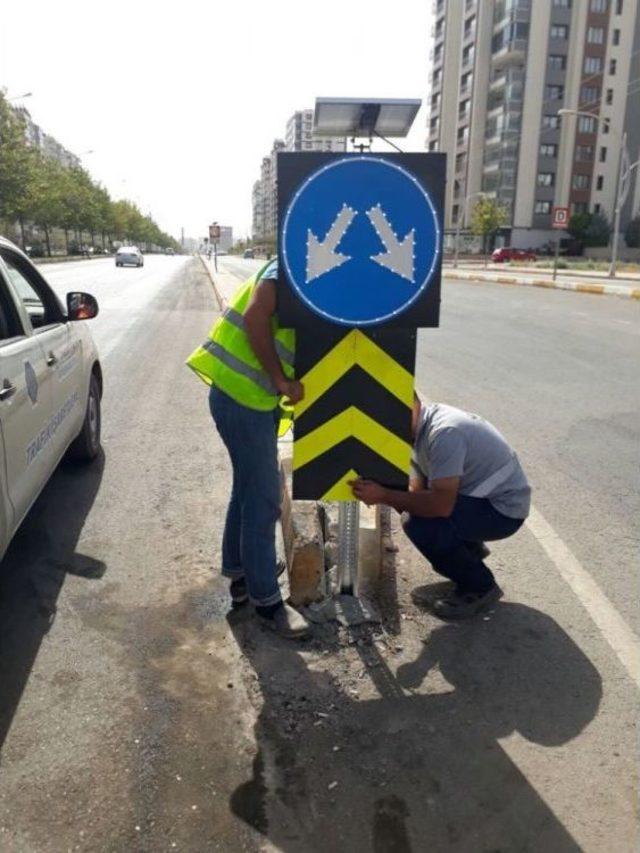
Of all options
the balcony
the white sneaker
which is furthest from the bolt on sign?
the balcony

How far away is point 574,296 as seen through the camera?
906 inches

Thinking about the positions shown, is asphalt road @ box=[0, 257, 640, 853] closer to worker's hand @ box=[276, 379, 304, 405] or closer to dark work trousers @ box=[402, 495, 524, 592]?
dark work trousers @ box=[402, 495, 524, 592]

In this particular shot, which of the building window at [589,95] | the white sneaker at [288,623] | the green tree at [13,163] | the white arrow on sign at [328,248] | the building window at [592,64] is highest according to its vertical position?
the building window at [592,64]

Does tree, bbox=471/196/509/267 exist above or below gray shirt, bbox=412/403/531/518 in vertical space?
above

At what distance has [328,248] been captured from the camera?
8.70 feet

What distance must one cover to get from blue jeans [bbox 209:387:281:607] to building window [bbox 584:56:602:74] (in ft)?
262

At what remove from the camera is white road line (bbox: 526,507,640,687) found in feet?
10.0

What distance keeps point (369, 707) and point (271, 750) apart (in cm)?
41

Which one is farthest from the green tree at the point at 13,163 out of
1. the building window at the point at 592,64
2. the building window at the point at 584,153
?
the building window at the point at 592,64

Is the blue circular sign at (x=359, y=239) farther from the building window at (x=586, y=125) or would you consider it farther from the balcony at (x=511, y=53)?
the building window at (x=586, y=125)

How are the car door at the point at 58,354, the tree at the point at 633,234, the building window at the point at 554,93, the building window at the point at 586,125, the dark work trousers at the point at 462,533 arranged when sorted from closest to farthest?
the dark work trousers at the point at 462,533, the car door at the point at 58,354, the tree at the point at 633,234, the building window at the point at 554,93, the building window at the point at 586,125

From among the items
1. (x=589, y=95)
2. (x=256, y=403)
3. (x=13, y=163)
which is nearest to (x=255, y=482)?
(x=256, y=403)

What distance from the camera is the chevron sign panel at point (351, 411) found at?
9.30ft

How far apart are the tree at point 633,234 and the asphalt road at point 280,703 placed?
70950 millimetres
